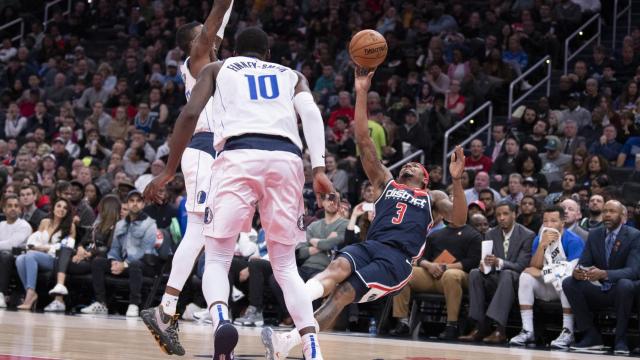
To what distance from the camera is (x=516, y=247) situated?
11.2 m

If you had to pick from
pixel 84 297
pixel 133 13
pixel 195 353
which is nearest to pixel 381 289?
pixel 195 353

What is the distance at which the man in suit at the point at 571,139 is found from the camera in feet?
46.7

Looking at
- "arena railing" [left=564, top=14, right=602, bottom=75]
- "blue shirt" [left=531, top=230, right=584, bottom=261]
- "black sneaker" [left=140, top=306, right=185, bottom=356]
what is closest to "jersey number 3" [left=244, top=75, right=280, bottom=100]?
"black sneaker" [left=140, top=306, right=185, bottom=356]

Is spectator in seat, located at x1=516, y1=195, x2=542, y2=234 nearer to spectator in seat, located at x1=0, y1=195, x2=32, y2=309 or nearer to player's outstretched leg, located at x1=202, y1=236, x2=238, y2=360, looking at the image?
spectator in seat, located at x1=0, y1=195, x2=32, y2=309

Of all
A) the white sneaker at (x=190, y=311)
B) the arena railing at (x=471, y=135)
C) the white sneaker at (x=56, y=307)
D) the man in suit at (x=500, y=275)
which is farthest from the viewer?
the arena railing at (x=471, y=135)

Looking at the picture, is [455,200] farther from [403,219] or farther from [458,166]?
[403,219]

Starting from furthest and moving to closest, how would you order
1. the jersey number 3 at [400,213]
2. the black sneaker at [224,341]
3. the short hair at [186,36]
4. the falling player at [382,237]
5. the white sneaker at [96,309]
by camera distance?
the white sneaker at [96,309], the jersey number 3 at [400,213], the short hair at [186,36], the falling player at [382,237], the black sneaker at [224,341]

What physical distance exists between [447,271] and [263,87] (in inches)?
225

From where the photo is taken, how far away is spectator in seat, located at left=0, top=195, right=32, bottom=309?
43.3ft

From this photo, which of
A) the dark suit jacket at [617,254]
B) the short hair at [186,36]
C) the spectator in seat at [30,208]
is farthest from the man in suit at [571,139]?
the short hair at [186,36]

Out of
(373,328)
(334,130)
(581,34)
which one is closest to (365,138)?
(373,328)

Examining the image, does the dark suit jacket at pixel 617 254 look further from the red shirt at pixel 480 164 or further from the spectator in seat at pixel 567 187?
the red shirt at pixel 480 164

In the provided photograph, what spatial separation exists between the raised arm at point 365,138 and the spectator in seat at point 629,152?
665cm

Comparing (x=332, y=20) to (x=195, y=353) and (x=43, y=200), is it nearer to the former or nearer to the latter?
(x=43, y=200)
